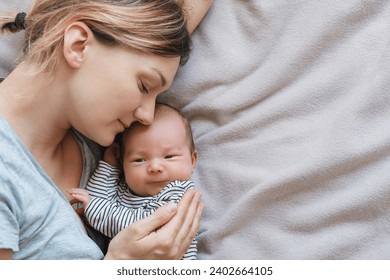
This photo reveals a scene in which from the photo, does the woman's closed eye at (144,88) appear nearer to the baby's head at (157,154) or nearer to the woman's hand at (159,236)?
the baby's head at (157,154)

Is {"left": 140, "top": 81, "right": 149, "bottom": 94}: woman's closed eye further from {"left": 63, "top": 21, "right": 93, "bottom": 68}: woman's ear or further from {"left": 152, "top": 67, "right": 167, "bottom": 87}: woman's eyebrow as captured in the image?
{"left": 63, "top": 21, "right": 93, "bottom": 68}: woman's ear

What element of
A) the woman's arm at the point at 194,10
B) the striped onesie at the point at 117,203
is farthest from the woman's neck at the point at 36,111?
the woman's arm at the point at 194,10

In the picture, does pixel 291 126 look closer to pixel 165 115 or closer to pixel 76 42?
pixel 165 115

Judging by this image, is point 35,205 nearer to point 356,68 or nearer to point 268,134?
point 268,134

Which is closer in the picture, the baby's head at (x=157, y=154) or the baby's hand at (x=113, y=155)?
the baby's head at (x=157, y=154)

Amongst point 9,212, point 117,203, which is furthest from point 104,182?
point 9,212

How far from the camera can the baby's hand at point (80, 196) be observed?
1.41 m

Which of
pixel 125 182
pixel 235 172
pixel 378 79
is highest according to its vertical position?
A: pixel 378 79

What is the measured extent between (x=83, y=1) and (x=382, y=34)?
669mm

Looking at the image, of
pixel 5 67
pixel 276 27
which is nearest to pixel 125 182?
pixel 5 67

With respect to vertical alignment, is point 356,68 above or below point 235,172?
above
